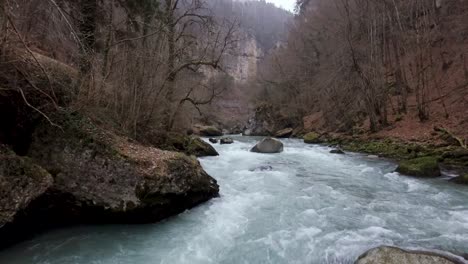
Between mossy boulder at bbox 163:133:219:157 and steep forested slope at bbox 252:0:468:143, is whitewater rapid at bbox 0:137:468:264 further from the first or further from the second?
steep forested slope at bbox 252:0:468:143

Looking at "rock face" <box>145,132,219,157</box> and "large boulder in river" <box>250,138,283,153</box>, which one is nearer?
"rock face" <box>145,132,219,157</box>

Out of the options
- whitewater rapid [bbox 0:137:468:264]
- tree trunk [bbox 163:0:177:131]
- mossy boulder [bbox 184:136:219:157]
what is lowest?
whitewater rapid [bbox 0:137:468:264]

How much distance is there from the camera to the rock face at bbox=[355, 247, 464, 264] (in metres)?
5.40

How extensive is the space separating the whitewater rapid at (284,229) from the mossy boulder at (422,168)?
0.51m

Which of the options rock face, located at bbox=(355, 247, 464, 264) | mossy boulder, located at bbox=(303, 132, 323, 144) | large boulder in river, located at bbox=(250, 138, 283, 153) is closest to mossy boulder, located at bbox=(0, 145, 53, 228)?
rock face, located at bbox=(355, 247, 464, 264)

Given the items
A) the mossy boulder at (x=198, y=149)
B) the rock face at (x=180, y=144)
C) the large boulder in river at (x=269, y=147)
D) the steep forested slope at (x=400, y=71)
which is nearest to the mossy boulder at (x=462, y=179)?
the steep forested slope at (x=400, y=71)

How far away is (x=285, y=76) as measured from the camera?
127ft

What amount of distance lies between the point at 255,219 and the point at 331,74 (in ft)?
63.5

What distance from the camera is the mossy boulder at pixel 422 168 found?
12070 millimetres

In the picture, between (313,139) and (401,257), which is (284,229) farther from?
(313,139)

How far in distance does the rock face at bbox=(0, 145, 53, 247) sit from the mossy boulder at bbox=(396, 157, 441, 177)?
11.2 metres

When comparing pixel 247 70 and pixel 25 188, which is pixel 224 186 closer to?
pixel 25 188

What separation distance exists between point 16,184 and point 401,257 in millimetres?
6007

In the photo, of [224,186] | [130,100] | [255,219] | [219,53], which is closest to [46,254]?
[255,219]
